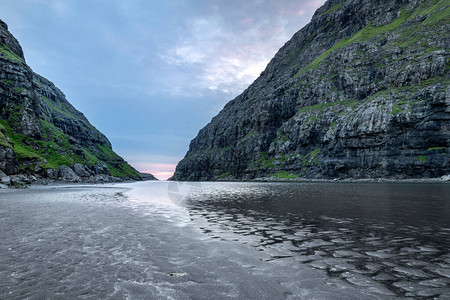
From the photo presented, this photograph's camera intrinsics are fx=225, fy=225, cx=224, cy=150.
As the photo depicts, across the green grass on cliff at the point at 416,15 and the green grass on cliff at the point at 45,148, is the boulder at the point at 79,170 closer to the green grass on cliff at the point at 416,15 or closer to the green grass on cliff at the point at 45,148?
the green grass on cliff at the point at 45,148

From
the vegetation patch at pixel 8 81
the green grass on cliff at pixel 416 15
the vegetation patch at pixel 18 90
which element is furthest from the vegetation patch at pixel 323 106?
the vegetation patch at pixel 8 81

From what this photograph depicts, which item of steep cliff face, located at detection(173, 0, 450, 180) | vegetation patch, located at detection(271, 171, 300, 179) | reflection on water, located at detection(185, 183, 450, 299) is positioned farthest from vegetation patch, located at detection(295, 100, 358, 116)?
reflection on water, located at detection(185, 183, 450, 299)

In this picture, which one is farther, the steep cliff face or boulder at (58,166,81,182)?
boulder at (58,166,81,182)

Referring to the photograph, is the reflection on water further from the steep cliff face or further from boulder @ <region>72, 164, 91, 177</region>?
boulder @ <region>72, 164, 91, 177</region>

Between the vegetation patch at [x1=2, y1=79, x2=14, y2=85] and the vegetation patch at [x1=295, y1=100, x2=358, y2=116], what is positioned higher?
the vegetation patch at [x1=2, y1=79, x2=14, y2=85]

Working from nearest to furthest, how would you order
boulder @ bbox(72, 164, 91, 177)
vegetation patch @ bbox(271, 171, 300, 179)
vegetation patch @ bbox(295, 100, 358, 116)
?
boulder @ bbox(72, 164, 91, 177) < vegetation patch @ bbox(295, 100, 358, 116) < vegetation patch @ bbox(271, 171, 300, 179)

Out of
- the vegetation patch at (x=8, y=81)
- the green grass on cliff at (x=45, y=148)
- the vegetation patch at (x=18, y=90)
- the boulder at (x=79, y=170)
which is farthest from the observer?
the boulder at (x=79, y=170)

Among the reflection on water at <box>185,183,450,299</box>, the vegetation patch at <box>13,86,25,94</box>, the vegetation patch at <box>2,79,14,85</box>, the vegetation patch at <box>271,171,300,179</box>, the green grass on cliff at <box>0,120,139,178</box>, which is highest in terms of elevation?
the vegetation patch at <box>2,79,14,85</box>

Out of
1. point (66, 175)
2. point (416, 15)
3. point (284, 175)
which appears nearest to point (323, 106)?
point (284, 175)

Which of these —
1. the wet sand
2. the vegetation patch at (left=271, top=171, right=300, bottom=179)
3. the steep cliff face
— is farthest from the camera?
the vegetation patch at (left=271, top=171, right=300, bottom=179)

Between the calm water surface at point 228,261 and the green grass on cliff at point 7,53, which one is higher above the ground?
the green grass on cliff at point 7,53

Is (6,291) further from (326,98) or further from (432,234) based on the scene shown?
(326,98)

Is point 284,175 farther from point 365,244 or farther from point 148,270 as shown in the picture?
point 148,270

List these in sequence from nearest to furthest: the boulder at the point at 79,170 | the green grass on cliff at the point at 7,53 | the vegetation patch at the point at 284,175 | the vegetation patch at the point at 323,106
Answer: the boulder at the point at 79,170, the vegetation patch at the point at 323,106, the green grass on cliff at the point at 7,53, the vegetation patch at the point at 284,175
